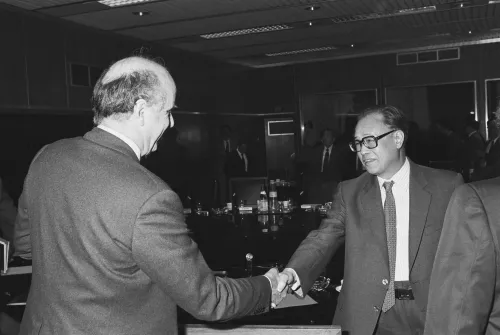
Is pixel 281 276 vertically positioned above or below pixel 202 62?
below

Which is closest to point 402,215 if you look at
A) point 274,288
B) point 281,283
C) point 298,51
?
point 281,283

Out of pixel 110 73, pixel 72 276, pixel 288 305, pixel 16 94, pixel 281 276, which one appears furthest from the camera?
pixel 16 94

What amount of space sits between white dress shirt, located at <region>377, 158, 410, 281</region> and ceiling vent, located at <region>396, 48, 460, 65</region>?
8.84m

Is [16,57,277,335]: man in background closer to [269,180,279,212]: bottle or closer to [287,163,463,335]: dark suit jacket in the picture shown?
[287,163,463,335]: dark suit jacket

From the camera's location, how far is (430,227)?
263cm

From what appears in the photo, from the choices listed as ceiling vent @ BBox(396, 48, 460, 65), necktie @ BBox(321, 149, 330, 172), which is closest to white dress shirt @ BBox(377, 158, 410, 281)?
necktie @ BBox(321, 149, 330, 172)

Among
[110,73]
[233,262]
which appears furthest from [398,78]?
[110,73]

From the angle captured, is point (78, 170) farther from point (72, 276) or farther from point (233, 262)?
point (233, 262)

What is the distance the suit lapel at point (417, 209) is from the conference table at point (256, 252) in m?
0.60

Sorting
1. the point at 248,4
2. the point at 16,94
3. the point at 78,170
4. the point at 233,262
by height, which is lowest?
the point at 233,262

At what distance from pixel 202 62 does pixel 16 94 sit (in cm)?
471

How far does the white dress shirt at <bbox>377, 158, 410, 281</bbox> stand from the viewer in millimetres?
2629

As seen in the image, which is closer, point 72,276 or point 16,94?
point 72,276

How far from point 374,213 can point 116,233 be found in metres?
1.50
